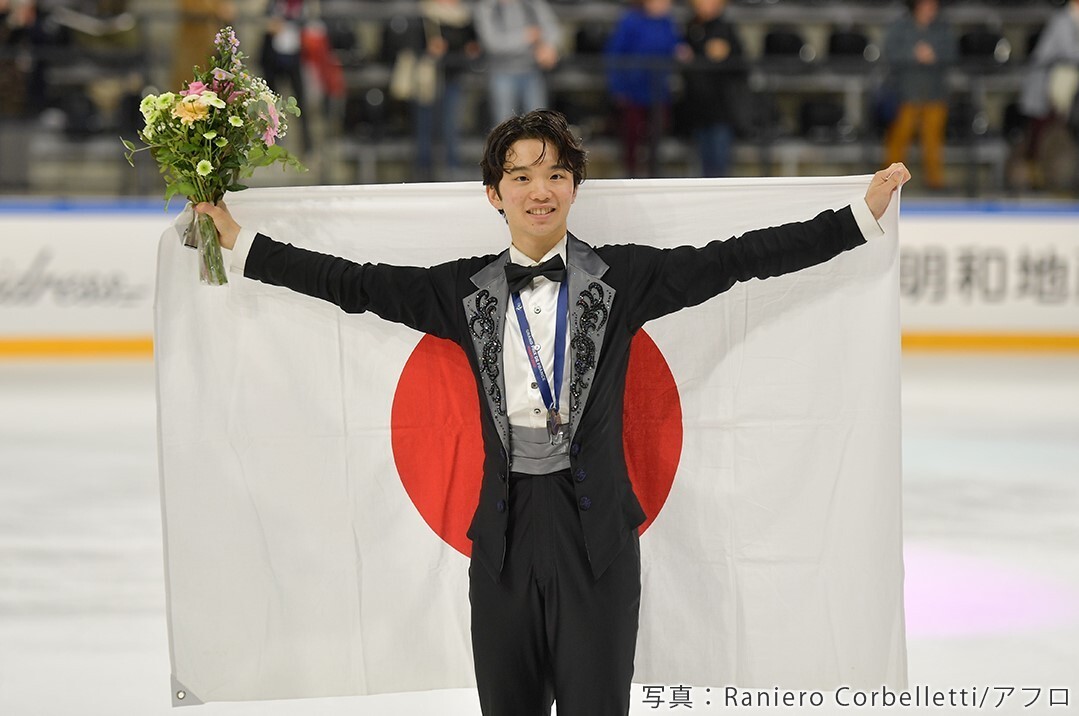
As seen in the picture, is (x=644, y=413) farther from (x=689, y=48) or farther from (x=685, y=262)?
(x=689, y=48)

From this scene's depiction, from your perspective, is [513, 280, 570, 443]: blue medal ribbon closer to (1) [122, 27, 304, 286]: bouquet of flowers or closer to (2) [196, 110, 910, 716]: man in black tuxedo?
(2) [196, 110, 910, 716]: man in black tuxedo

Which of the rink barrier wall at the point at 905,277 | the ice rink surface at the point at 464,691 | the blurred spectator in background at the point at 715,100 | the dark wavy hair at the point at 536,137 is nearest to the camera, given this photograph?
the dark wavy hair at the point at 536,137

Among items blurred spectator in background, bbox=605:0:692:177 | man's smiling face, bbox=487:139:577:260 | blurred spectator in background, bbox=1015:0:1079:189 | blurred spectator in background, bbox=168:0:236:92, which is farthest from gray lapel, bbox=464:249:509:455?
blurred spectator in background, bbox=1015:0:1079:189

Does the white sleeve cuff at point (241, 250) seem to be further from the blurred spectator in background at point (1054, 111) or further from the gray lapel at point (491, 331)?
the blurred spectator in background at point (1054, 111)

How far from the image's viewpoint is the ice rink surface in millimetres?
3352

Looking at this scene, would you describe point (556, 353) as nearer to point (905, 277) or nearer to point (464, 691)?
point (464, 691)

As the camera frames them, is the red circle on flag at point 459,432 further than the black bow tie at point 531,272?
Yes

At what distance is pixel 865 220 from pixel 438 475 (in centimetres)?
118

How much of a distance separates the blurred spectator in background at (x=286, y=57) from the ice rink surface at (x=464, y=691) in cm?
244

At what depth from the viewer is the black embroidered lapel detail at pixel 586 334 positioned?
2.44 meters

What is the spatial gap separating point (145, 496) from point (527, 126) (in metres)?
3.44

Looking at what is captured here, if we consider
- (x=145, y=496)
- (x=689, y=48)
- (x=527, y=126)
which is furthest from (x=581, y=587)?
(x=689, y=48)

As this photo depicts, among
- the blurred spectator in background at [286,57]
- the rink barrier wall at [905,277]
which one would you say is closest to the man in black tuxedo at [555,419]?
the rink barrier wall at [905,277]

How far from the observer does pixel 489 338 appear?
2.48m
